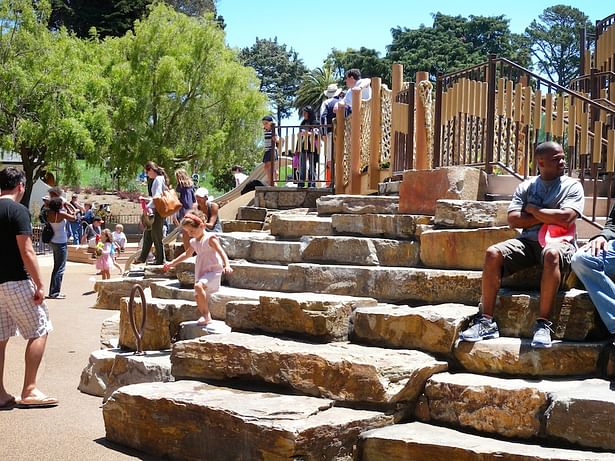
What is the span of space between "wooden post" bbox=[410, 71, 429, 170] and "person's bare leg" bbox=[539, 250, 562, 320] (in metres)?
4.56

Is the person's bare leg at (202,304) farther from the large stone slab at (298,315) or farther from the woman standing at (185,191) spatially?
the woman standing at (185,191)

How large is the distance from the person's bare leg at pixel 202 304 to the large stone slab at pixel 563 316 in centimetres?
278

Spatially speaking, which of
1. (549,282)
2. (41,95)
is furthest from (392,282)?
(41,95)

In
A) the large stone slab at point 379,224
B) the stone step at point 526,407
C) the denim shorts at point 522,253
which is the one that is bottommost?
the stone step at point 526,407

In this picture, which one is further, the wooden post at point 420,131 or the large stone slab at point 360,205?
the wooden post at point 420,131

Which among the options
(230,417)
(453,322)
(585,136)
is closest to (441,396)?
(453,322)

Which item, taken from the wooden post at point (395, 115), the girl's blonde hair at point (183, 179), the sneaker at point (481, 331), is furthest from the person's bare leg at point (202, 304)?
the girl's blonde hair at point (183, 179)

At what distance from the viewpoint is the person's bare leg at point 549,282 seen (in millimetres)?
5355

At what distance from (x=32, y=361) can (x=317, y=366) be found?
101 inches

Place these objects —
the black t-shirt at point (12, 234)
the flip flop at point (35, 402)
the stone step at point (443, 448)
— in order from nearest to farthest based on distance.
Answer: the stone step at point (443, 448)
the black t-shirt at point (12, 234)
the flip flop at point (35, 402)

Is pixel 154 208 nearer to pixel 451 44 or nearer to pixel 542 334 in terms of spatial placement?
pixel 542 334

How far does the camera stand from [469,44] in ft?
193

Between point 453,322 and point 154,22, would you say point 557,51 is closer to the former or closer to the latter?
point 154,22

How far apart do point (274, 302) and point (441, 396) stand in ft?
5.58
